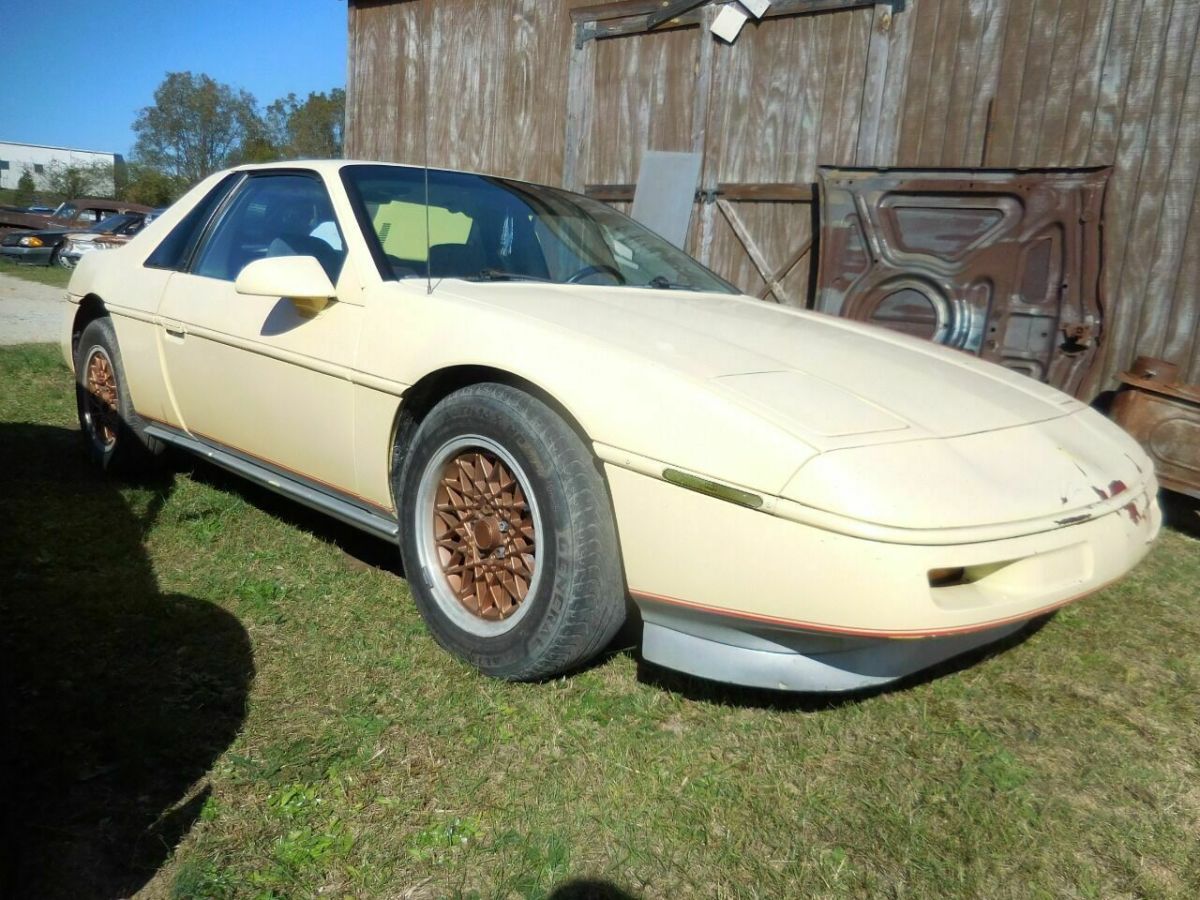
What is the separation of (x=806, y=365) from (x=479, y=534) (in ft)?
Answer: 3.21

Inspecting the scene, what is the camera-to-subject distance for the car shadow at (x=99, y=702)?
1.80 meters

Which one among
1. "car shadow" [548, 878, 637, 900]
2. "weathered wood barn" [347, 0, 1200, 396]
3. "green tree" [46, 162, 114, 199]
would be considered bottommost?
"car shadow" [548, 878, 637, 900]

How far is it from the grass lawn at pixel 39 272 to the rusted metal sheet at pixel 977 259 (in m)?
13.7

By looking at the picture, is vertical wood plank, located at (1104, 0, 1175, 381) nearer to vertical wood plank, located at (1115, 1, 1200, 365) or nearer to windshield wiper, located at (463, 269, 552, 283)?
vertical wood plank, located at (1115, 1, 1200, 365)

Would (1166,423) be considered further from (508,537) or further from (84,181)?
(84,181)

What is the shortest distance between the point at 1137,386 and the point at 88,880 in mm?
4696

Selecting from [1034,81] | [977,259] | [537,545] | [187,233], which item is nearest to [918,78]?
[1034,81]

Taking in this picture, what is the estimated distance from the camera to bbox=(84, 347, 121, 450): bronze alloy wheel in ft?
13.1

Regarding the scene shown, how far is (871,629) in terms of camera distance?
1.88 metres

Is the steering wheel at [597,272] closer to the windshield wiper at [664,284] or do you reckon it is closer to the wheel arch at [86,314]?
the windshield wiper at [664,284]

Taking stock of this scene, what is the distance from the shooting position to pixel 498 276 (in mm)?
2906

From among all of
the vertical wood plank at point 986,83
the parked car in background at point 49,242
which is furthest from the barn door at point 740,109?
the parked car in background at point 49,242

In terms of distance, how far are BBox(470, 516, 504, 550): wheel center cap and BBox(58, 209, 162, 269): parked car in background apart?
17.5 m

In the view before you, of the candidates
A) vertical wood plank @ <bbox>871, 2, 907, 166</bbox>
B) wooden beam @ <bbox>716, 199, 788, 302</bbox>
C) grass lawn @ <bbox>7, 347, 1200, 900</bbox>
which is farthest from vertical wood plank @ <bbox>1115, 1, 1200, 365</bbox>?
grass lawn @ <bbox>7, 347, 1200, 900</bbox>
